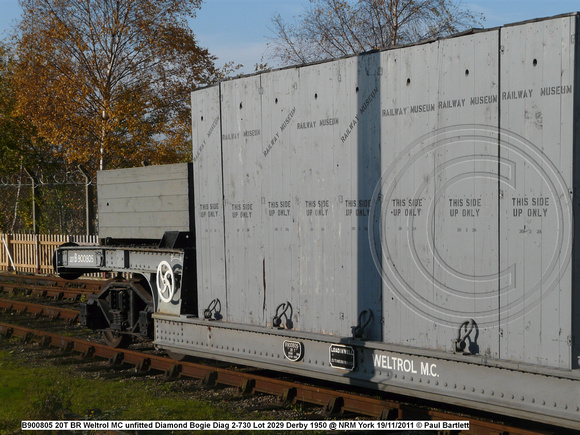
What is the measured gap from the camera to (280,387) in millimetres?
7453

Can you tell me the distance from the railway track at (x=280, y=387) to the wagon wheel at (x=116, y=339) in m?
0.23

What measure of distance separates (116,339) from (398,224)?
577 cm

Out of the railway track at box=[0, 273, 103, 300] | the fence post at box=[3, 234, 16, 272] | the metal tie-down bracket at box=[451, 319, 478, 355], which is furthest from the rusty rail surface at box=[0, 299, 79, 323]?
the fence post at box=[3, 234, 16, 272]

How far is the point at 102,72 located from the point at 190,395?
65.4 ft

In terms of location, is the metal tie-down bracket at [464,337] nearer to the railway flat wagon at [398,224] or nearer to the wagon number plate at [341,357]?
the railway flat wagon at [398,224]

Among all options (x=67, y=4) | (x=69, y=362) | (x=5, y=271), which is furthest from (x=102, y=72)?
(x=69, y=362)

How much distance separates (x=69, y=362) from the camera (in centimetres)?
996

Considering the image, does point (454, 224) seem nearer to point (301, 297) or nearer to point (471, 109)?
point (471, 109)

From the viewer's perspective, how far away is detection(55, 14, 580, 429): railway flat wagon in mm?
5152

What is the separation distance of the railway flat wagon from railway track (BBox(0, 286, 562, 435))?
30 cm

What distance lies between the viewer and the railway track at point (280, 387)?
20.3 ft

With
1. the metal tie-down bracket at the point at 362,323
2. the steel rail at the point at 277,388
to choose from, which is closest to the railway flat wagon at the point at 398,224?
the metal tie-down bracket at the point at 362,323

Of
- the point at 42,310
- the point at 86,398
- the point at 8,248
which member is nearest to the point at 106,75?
the point at 8,248

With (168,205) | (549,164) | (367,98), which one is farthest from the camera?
(168,205)
